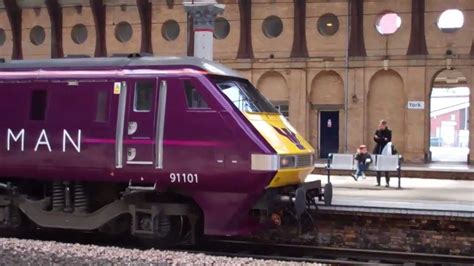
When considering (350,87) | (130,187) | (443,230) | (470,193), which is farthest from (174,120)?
(350,87)

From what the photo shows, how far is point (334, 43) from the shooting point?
35312 millimetres

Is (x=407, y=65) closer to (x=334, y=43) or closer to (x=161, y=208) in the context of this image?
(x=334, y=43)

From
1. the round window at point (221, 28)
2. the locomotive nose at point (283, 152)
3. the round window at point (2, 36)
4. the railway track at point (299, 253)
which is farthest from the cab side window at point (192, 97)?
the round window at point (2, 36)

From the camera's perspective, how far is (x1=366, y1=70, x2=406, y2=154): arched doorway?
115 ft

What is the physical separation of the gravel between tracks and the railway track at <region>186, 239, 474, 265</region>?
283cm

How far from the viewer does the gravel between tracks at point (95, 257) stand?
8.94 meters

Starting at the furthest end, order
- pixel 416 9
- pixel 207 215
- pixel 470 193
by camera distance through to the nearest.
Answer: pixel 416 9, pixel 470 193, pixel 207 215

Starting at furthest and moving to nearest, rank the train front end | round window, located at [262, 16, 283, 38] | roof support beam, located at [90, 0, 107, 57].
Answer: roof support beam, located at [90, 0, 107, 57] < round window, located at [262, 16, 283, 38] < the train front end

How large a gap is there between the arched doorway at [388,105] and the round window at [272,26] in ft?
17.5

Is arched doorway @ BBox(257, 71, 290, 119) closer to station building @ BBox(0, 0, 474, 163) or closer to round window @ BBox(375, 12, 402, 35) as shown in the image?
station building @ BBox(0, 0, 474, 163)

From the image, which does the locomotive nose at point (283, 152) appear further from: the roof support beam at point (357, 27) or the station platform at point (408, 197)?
the roof support beam at point (357, 27)

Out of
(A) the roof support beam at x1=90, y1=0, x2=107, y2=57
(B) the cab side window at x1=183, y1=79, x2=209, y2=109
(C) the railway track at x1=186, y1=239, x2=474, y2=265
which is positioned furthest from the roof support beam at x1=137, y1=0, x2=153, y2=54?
(B) the cab side window at x1=183, y1=79, x2=209, y2=109

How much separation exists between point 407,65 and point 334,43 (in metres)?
3.67

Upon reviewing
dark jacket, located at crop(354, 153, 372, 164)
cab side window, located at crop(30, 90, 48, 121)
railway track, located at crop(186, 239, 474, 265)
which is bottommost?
railway track, located at crop(186, 239, 474, 265)
